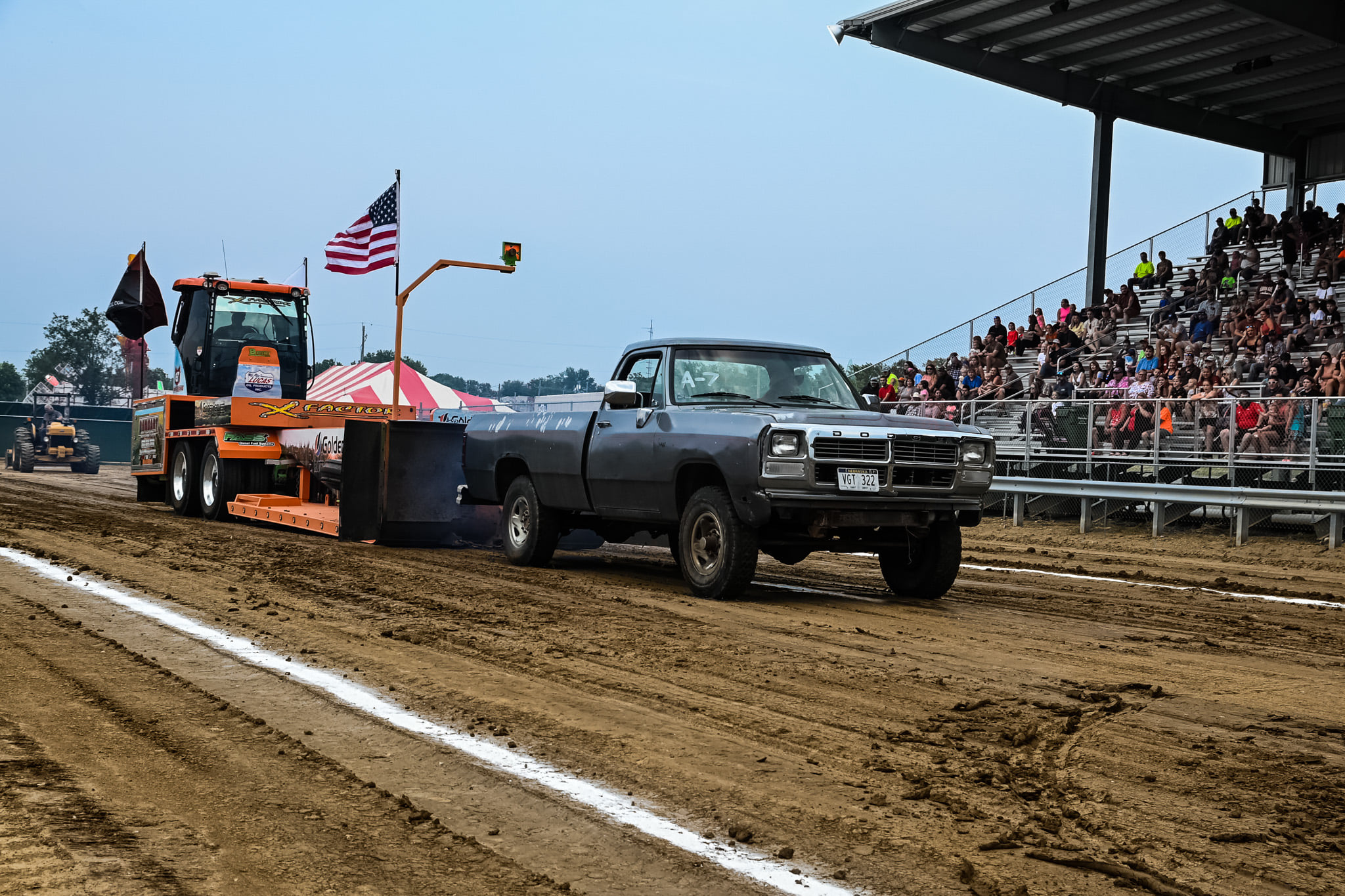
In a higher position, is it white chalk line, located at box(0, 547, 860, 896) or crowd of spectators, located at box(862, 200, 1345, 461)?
crowd of spectators, located at box(862, 200, 1345, 461)

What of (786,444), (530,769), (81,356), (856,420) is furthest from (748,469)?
(81,356)

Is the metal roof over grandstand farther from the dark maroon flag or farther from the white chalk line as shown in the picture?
the white chalk line

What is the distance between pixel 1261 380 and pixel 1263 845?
15.5 meters

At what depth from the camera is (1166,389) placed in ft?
60.0

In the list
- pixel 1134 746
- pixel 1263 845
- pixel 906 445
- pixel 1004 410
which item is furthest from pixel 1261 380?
pixel 1263 845

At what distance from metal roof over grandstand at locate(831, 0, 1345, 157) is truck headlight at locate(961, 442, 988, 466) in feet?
49.4

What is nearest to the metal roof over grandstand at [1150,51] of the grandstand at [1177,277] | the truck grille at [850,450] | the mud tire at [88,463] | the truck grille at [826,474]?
the grandstand at [1177,277]

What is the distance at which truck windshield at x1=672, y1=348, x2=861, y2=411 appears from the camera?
10.4 meters

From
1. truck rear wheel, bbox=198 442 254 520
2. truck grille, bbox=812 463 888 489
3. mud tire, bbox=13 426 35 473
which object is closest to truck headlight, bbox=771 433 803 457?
truck grille, bbox=812 463 888 489

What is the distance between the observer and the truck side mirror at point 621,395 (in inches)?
405

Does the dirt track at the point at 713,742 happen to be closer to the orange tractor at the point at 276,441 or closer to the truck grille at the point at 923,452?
the truck grille at the point at 923,452

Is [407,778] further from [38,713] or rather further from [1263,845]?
[1263,845]

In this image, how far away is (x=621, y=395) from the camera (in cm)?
1030

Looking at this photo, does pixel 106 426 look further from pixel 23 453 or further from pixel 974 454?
pixel 974 454
